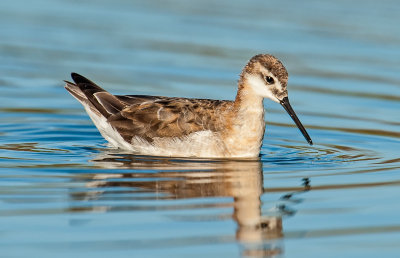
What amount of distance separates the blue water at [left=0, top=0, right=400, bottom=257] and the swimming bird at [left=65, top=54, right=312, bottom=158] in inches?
12.8

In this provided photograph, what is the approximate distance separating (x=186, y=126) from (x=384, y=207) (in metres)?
3.87

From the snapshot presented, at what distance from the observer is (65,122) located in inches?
630

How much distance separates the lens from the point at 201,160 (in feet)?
43.8

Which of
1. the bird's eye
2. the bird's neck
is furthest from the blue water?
the bird's eye

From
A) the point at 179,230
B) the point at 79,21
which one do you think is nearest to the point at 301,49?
the point at 79,21

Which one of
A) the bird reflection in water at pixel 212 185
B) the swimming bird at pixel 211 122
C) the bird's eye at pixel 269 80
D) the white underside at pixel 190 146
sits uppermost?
the bird's eye at pixel 269 80

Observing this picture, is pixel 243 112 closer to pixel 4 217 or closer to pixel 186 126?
pixel 186 126

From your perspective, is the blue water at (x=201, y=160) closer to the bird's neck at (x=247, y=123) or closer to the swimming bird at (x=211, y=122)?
the swimming bird at (x=211, y=122)

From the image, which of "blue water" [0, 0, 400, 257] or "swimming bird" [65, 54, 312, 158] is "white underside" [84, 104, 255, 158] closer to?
"swimming bird" [65, 54, 312, 158]

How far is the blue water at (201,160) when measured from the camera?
9562mm

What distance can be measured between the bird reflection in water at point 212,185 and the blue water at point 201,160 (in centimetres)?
3

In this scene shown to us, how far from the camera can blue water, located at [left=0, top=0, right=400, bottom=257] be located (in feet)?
31.4

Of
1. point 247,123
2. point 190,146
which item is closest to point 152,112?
point 190,146

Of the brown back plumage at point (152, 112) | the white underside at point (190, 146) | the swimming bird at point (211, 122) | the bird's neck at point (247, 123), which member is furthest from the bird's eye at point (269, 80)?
the white underside at point (190, 146)
